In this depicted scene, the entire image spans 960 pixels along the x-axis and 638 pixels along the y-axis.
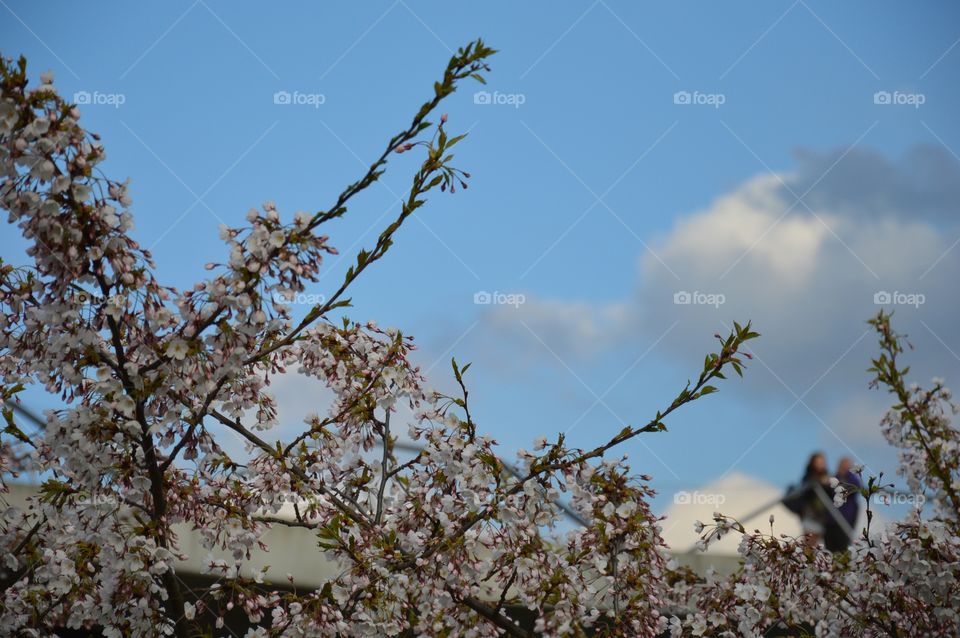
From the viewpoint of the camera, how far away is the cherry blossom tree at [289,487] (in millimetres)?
3260

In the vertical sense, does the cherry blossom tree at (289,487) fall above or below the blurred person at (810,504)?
below

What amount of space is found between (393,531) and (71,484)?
1.33 m

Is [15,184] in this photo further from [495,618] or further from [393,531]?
[495,618]

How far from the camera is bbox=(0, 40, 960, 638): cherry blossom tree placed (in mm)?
3260

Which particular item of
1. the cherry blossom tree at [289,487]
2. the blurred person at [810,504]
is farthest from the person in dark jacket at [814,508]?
the cherry blossom tree at [289,487]

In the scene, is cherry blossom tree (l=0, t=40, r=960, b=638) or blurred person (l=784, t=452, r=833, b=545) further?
blurred person (l=784, t=452, r=833, b=545)

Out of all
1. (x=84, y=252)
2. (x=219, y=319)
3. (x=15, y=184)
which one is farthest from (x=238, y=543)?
(x=15, y=184)

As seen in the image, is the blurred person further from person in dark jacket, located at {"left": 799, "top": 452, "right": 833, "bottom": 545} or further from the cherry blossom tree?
the cherry blossom tree

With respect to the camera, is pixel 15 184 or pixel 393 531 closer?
pixel 15 184

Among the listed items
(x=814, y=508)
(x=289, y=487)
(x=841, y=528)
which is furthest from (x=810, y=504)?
(x=289, y=487)

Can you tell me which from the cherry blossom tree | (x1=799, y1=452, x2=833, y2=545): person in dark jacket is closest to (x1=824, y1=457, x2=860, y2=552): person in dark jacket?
(x1=799, y1=452, x2=833, y2=545): person in dark jacket

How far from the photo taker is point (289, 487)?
13.3 feet

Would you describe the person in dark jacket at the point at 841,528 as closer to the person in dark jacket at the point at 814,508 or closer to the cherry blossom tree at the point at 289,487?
the person in dark jacket at the point at 814,508

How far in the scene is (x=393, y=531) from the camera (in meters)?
3.87
